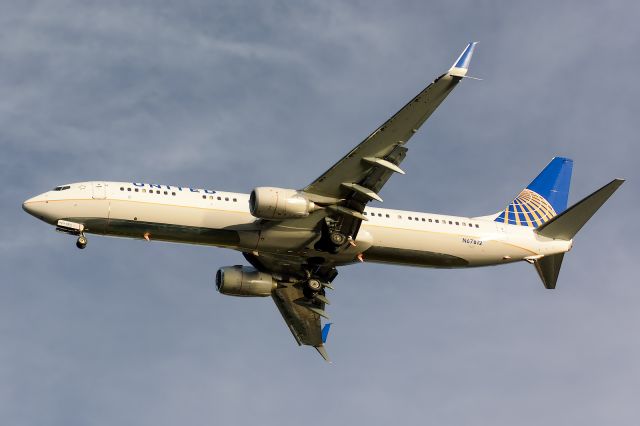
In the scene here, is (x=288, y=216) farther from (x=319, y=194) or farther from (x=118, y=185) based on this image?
(x=118, y=185)

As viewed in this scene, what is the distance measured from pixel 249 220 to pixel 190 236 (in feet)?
11.3

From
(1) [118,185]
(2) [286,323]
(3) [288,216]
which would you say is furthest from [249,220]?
(2) [286,323]

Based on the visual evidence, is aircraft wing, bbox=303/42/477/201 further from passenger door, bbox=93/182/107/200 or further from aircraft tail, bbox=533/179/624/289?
aircraft tail, bbox=533/179/624/289

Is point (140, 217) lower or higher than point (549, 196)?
lower

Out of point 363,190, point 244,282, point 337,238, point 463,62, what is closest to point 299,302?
point 244,282

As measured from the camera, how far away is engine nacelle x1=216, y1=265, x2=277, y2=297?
224 feet

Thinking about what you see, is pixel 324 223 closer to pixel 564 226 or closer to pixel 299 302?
pixel 299 302

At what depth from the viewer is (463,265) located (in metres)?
66.2

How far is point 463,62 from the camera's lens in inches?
2152

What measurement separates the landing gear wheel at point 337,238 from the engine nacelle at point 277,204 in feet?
8.20

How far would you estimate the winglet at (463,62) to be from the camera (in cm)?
5444

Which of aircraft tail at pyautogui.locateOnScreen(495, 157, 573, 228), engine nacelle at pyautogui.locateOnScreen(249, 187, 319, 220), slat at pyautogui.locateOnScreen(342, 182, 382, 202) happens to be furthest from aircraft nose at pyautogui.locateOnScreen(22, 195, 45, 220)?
aircraft tail at pyautogui.locateOnScreen(495, 157, 573, 228)

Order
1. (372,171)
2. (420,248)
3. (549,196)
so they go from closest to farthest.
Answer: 1. (372,171)
2. (420,248)
3. (549,196)

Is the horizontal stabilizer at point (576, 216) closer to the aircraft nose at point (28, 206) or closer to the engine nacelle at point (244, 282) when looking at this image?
the engine nacelle at point (244, 282)
